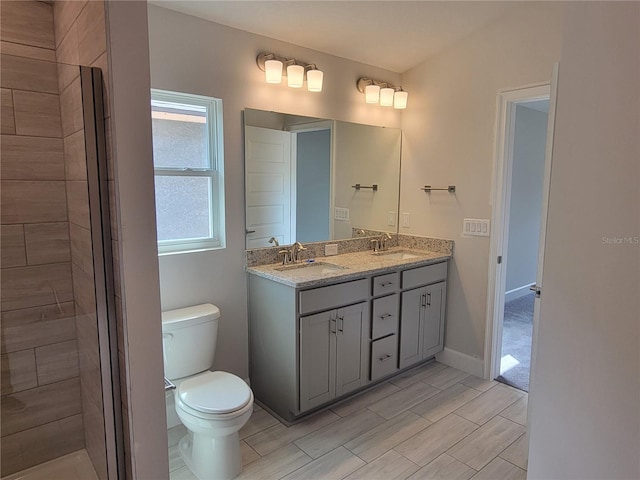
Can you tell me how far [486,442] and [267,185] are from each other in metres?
2.06

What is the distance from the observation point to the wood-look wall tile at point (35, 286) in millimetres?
1804

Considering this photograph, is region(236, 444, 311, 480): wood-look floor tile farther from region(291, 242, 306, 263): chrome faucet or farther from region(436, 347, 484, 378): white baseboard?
region(436, 347, 484, 378): white baseboard

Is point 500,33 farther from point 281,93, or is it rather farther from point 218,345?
point 218,345

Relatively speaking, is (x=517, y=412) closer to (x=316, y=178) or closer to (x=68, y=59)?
(x=316, y=178)

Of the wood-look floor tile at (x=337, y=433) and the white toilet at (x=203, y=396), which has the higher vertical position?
the white toilet at (x=203, y=396)

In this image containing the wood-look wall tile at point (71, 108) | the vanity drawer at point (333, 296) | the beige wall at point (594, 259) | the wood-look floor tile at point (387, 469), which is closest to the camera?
the beige wall at point (594, 259)

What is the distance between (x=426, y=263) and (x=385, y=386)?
96 cm

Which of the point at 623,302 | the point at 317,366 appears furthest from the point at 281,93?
the point at 623,302

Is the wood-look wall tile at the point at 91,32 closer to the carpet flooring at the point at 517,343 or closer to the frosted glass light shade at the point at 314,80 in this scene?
the frosted glass light shade at the point at 314,80

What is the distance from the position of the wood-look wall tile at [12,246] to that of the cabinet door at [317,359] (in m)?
1.40

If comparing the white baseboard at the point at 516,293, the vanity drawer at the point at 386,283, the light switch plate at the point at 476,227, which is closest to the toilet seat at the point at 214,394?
the vanity drawer at the point at 386,283

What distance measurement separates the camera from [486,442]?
7.72 feet

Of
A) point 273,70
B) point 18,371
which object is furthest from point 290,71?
point 18,371

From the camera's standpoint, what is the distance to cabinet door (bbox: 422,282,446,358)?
3180mm
